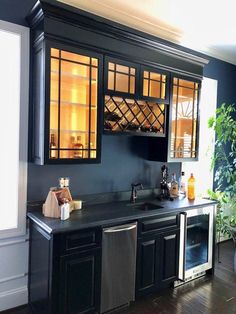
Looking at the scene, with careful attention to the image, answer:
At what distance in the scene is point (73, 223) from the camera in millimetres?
2021

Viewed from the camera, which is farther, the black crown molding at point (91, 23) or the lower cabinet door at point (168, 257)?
the lower cabinet door at point (168, 257)

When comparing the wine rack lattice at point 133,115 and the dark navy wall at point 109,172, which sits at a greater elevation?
the wine rack lattice at point 133,115

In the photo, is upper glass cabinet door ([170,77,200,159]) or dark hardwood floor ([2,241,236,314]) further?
upper glass cabinet door ([170,77,200,159])

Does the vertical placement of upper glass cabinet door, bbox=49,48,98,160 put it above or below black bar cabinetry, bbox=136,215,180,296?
above

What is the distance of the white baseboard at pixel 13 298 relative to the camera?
2.27 m

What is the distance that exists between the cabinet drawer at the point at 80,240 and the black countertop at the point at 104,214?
0.17ft

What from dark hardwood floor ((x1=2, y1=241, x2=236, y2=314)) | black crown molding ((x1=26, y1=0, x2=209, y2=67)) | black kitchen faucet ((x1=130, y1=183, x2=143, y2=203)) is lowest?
dark hardwood floor ((x1=2, y1=241, x2=236, y2=314))

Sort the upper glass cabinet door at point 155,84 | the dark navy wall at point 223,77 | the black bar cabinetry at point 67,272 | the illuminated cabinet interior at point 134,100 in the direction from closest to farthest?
the black bar cabinetry at point 67,272 < the illuminated cabinet interior at point 134,100 < the upper glass cabinet door at point 155,84 < the dark navy wall at point 223,77

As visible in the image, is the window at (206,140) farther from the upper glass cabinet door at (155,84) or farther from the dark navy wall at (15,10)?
the dark navy wall at (15,10)

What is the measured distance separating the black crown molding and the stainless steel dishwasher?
169 centimetres

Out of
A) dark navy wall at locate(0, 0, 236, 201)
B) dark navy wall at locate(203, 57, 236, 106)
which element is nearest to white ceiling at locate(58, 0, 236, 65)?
dark navy wall at locate(203, 57, 236, 106)

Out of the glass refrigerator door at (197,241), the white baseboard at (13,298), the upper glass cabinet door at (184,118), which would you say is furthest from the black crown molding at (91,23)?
the white baseboard at (13,298)

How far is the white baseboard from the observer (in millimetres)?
2270

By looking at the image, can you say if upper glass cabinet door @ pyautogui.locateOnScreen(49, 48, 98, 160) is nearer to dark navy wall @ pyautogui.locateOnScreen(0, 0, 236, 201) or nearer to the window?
dark navy wall @ pyautogui.locateOnScreen(0, 0, 236, 201)
